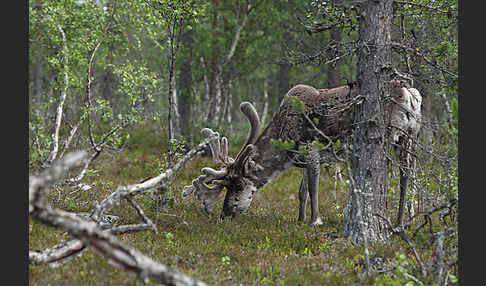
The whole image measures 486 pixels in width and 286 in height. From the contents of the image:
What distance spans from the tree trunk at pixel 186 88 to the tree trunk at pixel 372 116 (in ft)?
38.4

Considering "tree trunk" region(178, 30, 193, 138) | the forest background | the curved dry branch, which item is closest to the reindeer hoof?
the forest background

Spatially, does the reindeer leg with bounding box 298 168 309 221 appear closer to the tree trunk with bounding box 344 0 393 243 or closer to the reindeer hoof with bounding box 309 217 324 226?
the reindeer hoof with bounding box 309 217 324 226

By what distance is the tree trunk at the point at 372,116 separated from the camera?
665cm

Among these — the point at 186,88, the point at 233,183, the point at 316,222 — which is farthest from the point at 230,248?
the point at 186,88

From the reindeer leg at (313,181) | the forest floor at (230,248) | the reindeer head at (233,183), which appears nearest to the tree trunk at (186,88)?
the forest floor at (230,248)

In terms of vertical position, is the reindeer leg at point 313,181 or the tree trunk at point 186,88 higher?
the tree trunk at point 186,88

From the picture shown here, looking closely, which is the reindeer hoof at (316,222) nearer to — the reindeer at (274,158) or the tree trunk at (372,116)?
the reindeer at (274,158)

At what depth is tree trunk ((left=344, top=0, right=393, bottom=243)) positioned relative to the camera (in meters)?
6.65

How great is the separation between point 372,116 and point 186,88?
12431mm

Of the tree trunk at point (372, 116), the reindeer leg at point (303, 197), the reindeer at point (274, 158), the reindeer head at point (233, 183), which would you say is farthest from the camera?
the reindeer leg at point (303, 197)

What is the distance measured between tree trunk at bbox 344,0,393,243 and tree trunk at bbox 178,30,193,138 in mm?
11713

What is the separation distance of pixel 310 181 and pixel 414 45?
11.4ft

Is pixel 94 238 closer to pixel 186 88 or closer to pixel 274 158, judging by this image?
pixel 274 158

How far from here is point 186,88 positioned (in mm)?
18094
